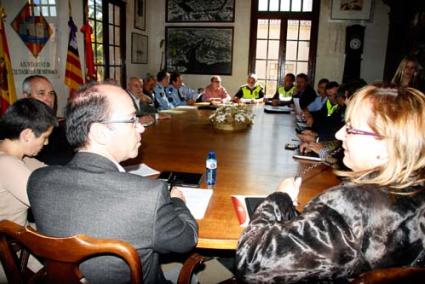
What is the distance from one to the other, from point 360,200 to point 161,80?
5858 mm

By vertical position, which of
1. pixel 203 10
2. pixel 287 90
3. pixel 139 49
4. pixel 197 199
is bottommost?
pixel 197 199

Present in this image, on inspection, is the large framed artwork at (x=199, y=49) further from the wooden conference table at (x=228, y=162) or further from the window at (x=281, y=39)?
the wooden conference table at (x=228, y=162)

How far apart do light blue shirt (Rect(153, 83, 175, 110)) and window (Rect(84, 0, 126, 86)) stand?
2.44ft

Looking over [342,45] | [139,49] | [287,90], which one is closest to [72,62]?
[139,49]

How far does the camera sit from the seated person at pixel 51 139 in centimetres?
206

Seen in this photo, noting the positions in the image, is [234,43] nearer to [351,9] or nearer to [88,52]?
[351,9]

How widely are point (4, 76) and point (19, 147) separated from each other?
2.63 meters

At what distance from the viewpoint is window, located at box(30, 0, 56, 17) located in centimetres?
442

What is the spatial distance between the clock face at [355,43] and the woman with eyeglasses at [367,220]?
23.7 feet

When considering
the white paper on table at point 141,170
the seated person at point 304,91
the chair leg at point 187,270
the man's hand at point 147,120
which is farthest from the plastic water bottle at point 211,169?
the seated person at point 304,91

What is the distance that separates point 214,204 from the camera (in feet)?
4.97

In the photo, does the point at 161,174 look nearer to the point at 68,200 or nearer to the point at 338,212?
the point at 68,200

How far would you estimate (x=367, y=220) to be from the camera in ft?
2.94

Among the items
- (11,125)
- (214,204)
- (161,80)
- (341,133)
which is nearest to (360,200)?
(341,133)
